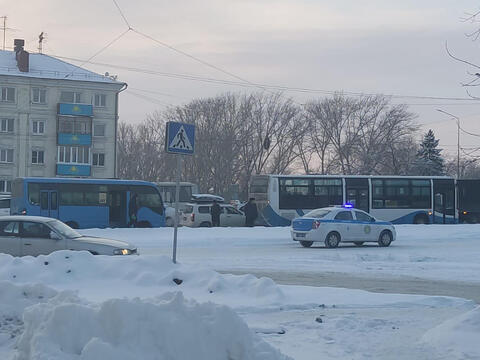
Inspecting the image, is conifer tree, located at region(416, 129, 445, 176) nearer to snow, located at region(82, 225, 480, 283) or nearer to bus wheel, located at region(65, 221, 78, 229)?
snow, located at region(82, 225, 480, 283)

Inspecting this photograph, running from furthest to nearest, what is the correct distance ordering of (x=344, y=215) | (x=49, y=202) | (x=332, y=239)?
(x=49, y=202) → (x=344, y=215) → (x=332, y=239)

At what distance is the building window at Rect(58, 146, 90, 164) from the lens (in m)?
70.4

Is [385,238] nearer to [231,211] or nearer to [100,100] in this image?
[231,211]

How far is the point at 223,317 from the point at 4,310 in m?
3.34

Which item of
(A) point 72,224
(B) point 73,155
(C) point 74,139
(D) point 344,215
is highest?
(C) point 74,139

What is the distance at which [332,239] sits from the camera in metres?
27.6

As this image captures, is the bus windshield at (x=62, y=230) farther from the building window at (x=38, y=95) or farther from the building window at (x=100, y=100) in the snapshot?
the building window at (x=100, y=100)

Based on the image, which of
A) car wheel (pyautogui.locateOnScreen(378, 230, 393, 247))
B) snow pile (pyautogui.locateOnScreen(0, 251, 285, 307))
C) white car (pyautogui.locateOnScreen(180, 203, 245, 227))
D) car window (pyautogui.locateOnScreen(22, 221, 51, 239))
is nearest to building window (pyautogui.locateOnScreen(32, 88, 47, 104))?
white car (pyautogui.locateOnScreen(180, 203, 245, 227))

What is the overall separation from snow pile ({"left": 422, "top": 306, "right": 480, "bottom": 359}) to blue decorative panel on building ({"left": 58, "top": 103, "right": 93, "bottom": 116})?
2494 inches

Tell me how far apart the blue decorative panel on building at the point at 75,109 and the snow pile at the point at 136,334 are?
64.5m

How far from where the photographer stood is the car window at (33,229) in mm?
17516

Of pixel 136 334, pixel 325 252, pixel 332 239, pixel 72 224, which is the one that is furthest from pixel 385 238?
pixel 136 334

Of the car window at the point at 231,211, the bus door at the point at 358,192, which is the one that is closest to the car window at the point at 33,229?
the car window at the point at 231,211

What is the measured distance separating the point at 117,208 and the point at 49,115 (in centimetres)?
3648
